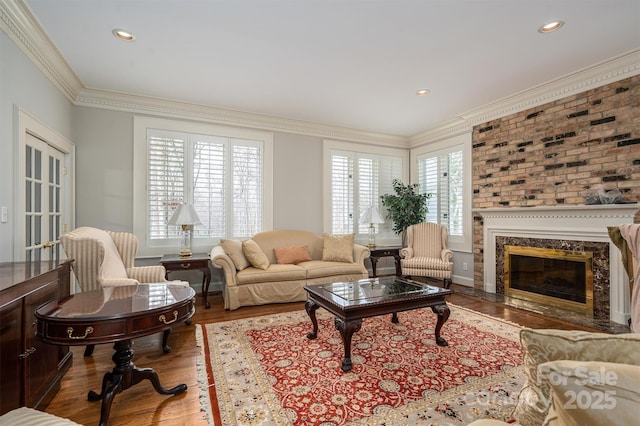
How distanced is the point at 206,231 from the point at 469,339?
3712mm

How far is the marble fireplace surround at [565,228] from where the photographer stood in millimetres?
3205

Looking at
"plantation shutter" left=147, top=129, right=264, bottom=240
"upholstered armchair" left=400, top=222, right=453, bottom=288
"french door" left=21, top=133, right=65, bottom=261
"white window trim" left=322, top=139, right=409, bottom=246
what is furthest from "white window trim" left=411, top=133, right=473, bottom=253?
"french door" left=21, top=133, right=65, bottom=261

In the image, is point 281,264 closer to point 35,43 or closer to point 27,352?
point 27,352

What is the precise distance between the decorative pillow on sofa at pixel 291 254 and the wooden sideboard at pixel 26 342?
2691mm

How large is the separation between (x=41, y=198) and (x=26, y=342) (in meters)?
2.08

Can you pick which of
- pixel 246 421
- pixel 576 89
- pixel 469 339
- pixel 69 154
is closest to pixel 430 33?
pixel 576 89

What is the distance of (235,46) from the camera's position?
9.60ft

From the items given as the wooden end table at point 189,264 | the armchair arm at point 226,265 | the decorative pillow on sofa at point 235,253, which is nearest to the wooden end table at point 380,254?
the decorative pillow on sofa at point 235,253

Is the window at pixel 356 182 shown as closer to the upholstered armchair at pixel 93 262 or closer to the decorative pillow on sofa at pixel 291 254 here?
the decorative pillow on sofa at pixel 291 254

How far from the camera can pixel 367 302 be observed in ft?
8.03

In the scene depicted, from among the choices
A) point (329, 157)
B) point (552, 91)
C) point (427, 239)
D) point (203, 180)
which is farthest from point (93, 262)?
point (552, 91)

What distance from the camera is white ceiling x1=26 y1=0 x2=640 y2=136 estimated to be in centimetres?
241

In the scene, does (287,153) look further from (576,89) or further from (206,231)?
(576,89)

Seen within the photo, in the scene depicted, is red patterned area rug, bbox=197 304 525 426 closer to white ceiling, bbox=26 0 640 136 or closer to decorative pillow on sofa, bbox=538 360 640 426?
decorative pillow on sofa, bbox=538 360 640 426
